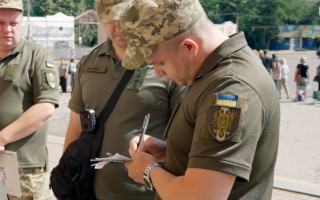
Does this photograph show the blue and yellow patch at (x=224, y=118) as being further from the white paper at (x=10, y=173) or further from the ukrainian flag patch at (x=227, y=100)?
the white paper at (x=10, y=173)

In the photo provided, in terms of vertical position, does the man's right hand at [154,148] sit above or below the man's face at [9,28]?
below

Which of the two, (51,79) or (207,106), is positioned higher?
(207,106)

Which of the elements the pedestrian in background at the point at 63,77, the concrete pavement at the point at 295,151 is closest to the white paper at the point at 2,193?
the concrete pavement at the point at 295,151

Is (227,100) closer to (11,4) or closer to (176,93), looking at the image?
(176,93)

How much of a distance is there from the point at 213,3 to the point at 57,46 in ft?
118

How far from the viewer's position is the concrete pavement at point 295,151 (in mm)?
5691

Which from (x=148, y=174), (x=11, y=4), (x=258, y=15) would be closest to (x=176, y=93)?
(x=148, y=174)

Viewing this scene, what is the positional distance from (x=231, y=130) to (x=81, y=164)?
1159 millimetres

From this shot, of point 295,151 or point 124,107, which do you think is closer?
point 124,107

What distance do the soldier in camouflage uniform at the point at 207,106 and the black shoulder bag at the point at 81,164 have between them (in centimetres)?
77

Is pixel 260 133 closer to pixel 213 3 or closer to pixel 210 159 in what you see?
pixel 210 159

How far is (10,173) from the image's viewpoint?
9.35 feet

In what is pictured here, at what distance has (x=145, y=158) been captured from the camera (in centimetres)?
173

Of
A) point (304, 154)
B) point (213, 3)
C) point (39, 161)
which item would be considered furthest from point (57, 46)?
point (39, 161)
